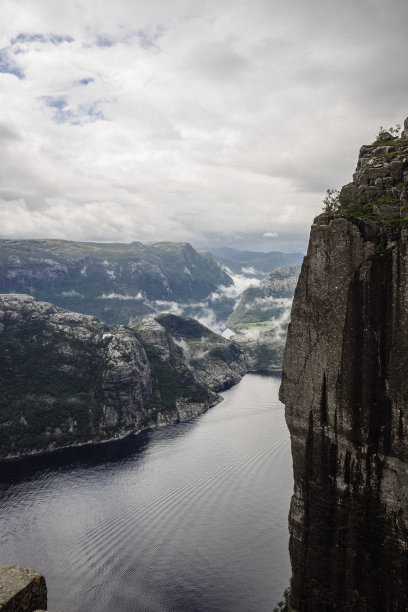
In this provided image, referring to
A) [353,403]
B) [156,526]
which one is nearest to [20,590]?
[353,403]

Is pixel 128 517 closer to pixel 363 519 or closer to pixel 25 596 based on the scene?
pixel 363 519

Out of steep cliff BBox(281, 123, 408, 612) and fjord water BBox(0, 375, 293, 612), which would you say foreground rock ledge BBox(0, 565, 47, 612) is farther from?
fjord water BBox(0, 375, 293, 612)

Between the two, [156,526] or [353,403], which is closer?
[353,403]

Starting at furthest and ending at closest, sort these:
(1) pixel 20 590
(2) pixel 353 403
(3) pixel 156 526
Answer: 1. (3) pixel 156 526
2. (2) pixel 353 403
3. (1) pixel 20 590

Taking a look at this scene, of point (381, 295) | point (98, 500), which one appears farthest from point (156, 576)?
point (381, 295)

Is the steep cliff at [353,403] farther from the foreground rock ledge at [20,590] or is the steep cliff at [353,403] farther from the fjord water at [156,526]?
the fjord water at [156,526]

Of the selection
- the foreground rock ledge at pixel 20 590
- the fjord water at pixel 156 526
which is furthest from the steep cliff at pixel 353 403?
the fjord water at pixel 156 526

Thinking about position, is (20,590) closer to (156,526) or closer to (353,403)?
(353,403)
